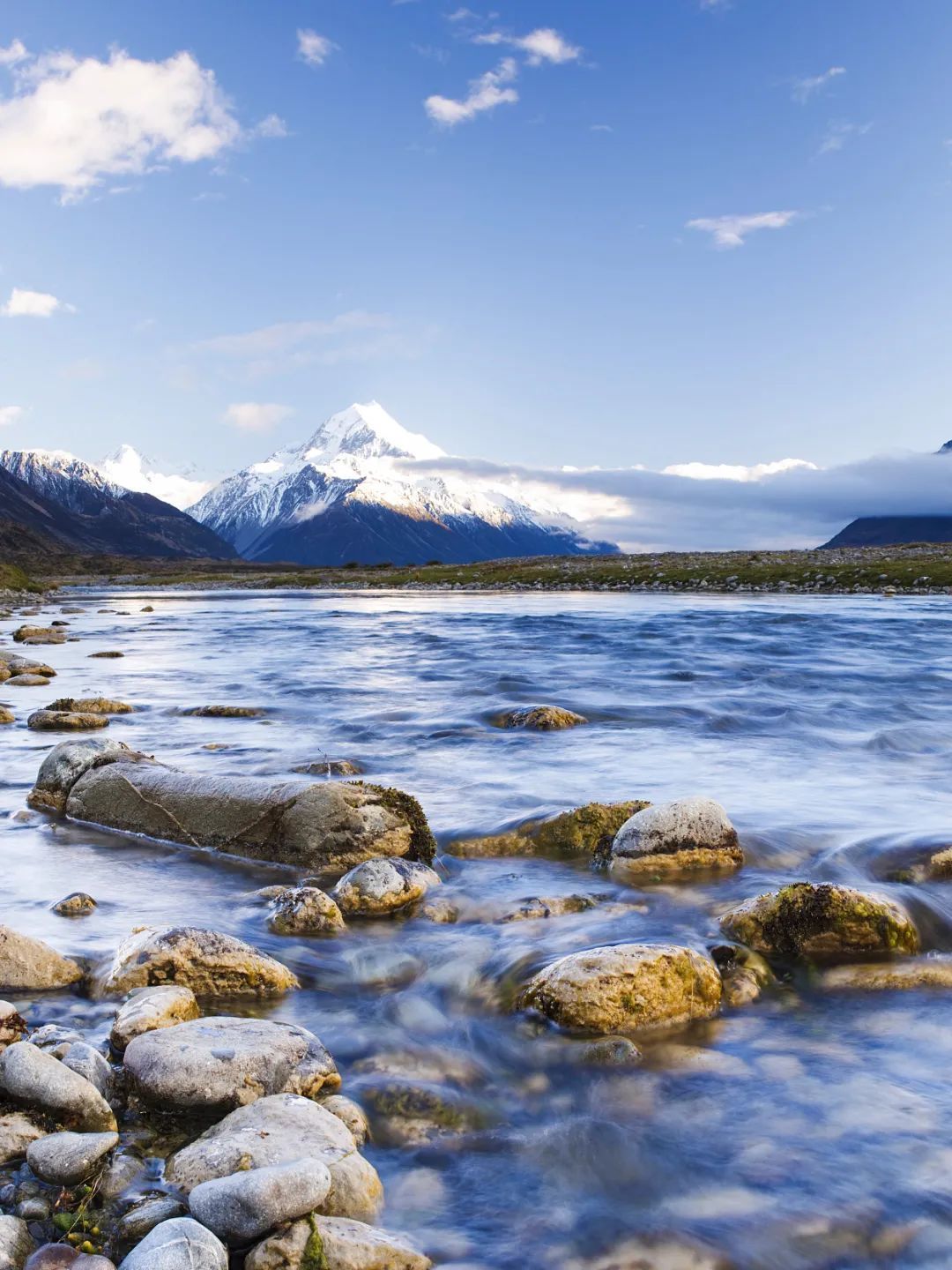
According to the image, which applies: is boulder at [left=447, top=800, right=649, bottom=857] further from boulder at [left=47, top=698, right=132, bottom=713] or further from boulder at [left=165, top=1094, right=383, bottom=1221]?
boulder at [left=47, top=698, right=132, bottom=713]

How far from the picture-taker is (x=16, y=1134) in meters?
4.32


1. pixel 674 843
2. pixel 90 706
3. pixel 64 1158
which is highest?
pixel 90 706

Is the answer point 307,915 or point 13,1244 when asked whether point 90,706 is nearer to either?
point 307,915

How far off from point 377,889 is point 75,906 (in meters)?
2.62

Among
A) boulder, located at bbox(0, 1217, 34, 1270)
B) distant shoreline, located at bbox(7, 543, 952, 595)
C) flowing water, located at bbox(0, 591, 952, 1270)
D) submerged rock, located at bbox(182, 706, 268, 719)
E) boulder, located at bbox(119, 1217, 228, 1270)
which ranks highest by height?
distant shoreline, located at bbox(7, 543, 952, 595)

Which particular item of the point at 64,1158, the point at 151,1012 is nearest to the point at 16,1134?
the point at 64,1158

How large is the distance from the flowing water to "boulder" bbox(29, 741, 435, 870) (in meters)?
0.30

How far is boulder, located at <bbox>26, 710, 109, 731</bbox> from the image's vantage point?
15.7 meters

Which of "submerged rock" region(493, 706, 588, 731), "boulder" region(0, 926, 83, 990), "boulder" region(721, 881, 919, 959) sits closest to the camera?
"boulder" region(0, 926, 83, 990)

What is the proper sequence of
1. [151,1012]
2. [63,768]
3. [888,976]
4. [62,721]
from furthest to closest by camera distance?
[62,721] → [63,768] → [888,976] → [151,1012]

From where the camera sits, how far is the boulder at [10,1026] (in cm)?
515

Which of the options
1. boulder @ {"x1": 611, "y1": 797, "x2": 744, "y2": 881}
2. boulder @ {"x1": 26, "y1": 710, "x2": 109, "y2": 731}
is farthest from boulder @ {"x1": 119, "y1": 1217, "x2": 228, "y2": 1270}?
boulder @ {"x1": 26, "y1": 710, "x2": 109, "y2": 731}

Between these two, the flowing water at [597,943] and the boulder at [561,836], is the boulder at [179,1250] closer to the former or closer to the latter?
the flowing water at [597,943]

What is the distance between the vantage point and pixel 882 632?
35094 millimetres
